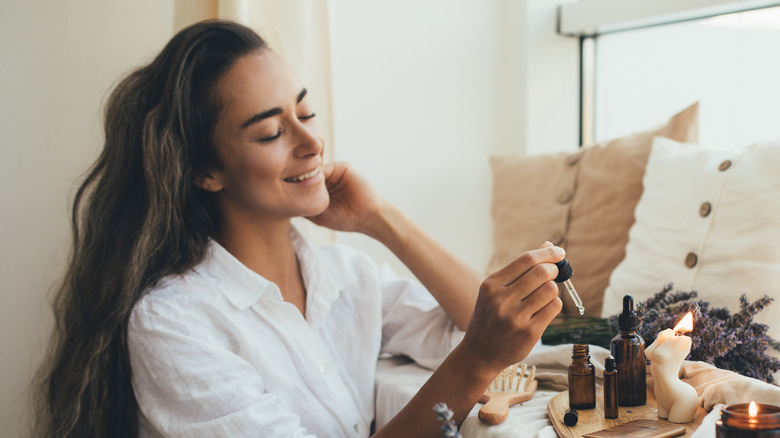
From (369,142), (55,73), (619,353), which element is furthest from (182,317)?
(369,142)

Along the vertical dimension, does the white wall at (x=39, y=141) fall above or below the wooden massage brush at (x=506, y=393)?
above

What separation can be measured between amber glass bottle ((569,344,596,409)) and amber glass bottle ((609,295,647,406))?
40mm

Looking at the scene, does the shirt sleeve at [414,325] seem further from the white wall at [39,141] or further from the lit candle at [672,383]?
the white wall at [39,141]

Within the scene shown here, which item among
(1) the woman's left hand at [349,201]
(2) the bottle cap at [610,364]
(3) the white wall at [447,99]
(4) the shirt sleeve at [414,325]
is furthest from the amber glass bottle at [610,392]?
(3) the white wall at [447,99]

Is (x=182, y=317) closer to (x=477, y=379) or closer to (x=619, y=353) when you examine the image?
(x=477, y=379)

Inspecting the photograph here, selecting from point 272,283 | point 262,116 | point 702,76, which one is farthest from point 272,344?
point 702,76

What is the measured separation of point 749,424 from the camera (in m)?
0.72

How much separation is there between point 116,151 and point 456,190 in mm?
1460

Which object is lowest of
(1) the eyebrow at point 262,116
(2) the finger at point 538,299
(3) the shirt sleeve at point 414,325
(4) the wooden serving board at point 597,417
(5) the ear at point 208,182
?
(3) the shirt sleeve at point 414,325

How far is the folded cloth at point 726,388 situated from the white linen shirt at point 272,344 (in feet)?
1.67

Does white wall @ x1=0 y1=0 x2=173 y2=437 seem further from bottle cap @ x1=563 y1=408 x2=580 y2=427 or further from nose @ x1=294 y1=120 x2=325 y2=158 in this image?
bottle cap @ x1=563 y1=408 x2=580 y2=427

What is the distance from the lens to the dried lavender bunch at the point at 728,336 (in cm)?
115

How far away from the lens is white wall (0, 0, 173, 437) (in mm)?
1797

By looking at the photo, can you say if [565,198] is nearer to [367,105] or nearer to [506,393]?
[367,105]
